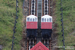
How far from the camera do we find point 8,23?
23.7 metres

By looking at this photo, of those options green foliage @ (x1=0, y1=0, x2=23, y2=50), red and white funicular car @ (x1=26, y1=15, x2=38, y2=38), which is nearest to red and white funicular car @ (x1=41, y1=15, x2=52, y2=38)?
red and white funicular car @ (x1=26, y1=15, x2=38, y2=38)

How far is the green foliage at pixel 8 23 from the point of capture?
855 inches

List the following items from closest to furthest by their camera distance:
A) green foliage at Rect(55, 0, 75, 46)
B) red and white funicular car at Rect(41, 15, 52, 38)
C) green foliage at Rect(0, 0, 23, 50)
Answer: green foliage at Rect(0, 0, 23, 50) < red and white funicular car at Rect(41, 15, 52, 38) < green foliage at Rect(55, 0, 75, 46)

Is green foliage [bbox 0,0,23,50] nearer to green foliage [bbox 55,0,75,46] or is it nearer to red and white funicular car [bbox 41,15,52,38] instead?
red and white funicular car [bbox 41,15,52,38]

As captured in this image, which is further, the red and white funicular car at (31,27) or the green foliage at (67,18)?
the green foliage at (67,18)

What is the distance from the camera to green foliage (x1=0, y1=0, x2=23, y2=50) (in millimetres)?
21719

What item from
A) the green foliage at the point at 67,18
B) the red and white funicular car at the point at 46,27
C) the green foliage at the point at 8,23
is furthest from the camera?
the green foliage at the point at 67,18

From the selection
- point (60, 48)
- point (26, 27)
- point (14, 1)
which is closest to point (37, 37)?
point (26, 27)

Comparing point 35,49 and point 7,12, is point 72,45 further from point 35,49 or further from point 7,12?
point 7,12

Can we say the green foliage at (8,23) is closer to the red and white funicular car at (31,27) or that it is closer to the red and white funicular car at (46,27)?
the red and white funicular car at (31,27)

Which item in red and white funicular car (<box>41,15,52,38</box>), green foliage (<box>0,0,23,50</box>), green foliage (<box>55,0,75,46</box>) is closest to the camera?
green foliage (<box>0,0,23,50</box>)

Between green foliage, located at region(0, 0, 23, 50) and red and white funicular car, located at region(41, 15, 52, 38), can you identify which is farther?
red and white funicular car, located at region(41, 15, 52, 38)

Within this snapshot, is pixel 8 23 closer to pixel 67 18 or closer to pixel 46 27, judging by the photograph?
pixel 46 27

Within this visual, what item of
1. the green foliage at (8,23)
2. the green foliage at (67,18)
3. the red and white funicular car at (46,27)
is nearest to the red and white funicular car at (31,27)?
the red and white funicular car at (46,27)
